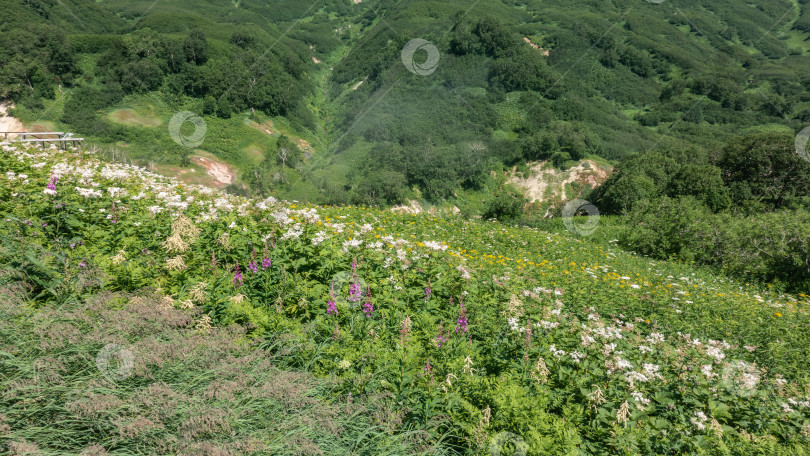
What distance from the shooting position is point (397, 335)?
5.04m

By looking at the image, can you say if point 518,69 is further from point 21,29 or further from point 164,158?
point 21,29

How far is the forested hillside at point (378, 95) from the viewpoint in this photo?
91.8 meters

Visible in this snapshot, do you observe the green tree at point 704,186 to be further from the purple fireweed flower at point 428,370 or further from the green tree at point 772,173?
the purple fireweed flower at point 428,370

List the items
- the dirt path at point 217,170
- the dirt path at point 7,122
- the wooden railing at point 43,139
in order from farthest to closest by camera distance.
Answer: the dirt path at point 217,170
the dirt path at point 7,122
the wooden railing at point 43,139

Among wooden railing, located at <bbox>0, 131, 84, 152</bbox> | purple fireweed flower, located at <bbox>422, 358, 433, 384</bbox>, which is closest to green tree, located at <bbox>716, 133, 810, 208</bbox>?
purple fireweed flower, located at <bbox>422, 358, 433, 384</bbox>

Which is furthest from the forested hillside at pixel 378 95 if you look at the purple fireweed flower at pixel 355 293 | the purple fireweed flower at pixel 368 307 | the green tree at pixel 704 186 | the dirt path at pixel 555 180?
the purple fireweed flower at pixel 368 307

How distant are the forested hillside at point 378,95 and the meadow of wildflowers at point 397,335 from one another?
72872 millimetres

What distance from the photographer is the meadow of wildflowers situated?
143 inches

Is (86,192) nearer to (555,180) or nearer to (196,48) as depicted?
(555,180)

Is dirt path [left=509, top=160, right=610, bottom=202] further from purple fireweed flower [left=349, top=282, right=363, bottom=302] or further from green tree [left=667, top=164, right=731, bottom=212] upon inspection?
purple fireweed flower [left=349, top=282, right=363, bottom=302]

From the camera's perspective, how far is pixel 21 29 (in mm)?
99875

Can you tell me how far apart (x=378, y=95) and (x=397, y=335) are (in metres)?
153

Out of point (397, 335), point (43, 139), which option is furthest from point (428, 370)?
point (43, 139)

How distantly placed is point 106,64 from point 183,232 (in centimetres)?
13345
